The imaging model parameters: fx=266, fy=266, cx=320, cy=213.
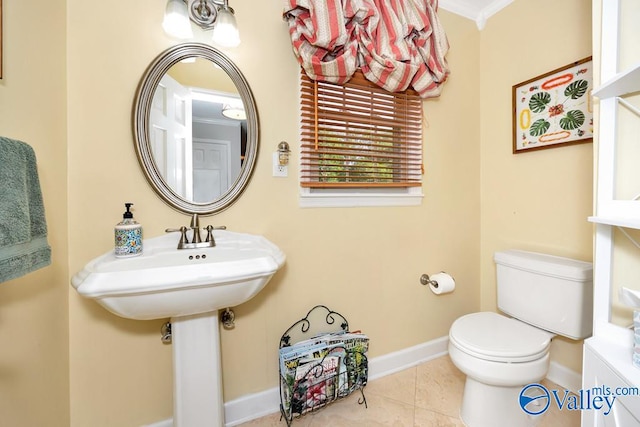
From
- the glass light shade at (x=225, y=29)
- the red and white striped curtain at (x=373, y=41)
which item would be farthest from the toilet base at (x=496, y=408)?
the glass light shade at (x=225, y=29)

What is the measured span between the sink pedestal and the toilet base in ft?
→ 3.83

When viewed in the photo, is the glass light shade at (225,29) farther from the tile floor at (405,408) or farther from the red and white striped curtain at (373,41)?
the tile floor at (405,408)

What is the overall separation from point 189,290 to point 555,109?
2.05m

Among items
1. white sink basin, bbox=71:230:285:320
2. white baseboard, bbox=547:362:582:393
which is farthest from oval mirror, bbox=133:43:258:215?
white baseboard, bbox=547:362:582:393

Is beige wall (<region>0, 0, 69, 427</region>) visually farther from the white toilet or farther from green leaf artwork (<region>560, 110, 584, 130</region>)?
green leaf artwork (<region>560, 110, 584, 130</region>)

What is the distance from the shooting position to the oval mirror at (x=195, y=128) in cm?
115

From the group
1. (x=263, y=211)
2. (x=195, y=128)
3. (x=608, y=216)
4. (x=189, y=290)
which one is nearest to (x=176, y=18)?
(x=195, y=128)

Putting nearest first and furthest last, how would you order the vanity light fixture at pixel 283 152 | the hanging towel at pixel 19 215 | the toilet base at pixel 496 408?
the hanging towel at pixel 19 215 → the toilet base at pixel 496 408 → the vanity light fixture at pixel 283 152

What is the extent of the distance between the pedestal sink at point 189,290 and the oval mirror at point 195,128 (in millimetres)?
215

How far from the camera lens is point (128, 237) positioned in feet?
3.37

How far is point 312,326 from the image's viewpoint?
4.82 feet

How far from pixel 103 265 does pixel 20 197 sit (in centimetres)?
35

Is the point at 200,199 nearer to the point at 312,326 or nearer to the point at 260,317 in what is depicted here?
the point at 260,317

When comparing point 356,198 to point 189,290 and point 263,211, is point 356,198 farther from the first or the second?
point 189,290
